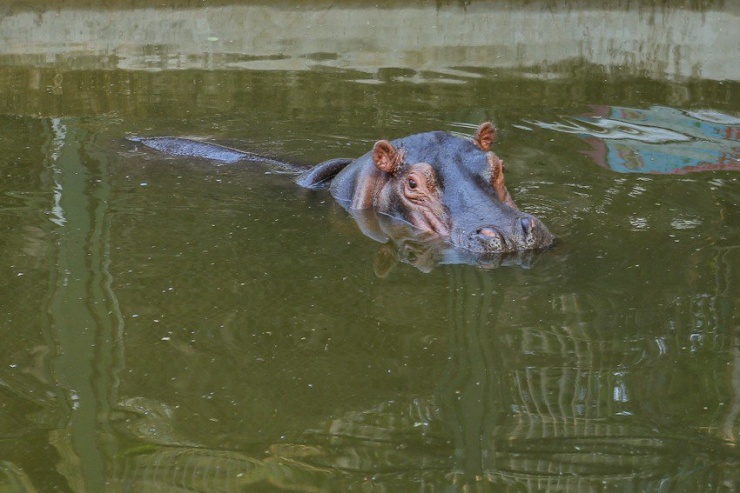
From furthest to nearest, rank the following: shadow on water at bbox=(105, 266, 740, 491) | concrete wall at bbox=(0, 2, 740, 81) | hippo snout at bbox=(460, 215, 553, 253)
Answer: concrete wall at bbox=(0, 2, 740, 81)
hippo snout at bbox=(460, 215, 553, 253)
shadow on water at bbox=(105, 266, 740, 491)

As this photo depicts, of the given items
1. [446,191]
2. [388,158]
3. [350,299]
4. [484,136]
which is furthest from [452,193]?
[350,299]

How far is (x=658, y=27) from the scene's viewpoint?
1097 centimetres

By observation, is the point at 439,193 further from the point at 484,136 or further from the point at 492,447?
the point at 492,447

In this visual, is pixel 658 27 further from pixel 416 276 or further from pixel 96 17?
pixel 416 276

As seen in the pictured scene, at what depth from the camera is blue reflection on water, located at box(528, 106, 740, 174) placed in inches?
273

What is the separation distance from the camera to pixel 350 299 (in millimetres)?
4602

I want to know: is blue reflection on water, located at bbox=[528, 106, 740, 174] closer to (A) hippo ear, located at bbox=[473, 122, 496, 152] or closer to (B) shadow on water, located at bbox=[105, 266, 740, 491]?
(A) hippo ear, located at bbox=[473, 122, 496, 152]

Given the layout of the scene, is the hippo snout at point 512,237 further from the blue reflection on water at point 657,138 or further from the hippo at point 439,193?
Answer: the blue reflection on water at point 657,138

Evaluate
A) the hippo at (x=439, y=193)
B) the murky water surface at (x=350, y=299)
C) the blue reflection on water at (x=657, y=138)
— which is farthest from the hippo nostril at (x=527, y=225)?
the blue reflection on water at (x=657, y=138)

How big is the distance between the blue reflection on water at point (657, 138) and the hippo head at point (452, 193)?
4.14ft

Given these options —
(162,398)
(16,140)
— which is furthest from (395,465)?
(16,140)

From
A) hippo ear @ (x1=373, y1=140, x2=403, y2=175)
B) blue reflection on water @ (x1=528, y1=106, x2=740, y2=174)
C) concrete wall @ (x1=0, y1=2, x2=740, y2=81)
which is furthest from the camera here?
concrete wall @ (x1=0, y1=2, x2=740, y2=81)

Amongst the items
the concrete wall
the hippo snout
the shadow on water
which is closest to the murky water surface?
the shadow on water

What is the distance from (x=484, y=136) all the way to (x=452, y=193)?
682 millimetres
